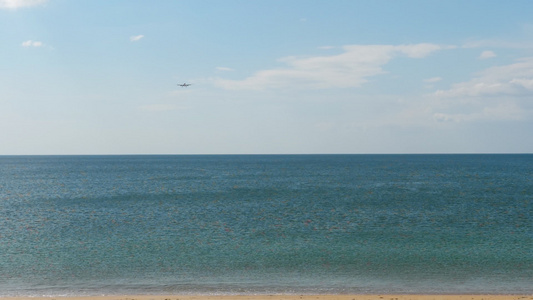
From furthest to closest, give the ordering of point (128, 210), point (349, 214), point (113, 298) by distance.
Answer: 1. point (128, 210)
2. point (349, 214)
3. point (113, 298)

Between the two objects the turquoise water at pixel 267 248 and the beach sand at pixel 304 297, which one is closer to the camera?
the beach sand at pixel 304 297

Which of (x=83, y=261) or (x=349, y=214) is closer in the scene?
(x=83, y=261)

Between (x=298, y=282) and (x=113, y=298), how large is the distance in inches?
422

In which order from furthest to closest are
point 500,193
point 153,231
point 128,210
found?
point 500,193 → point 128,210 → point 153,231

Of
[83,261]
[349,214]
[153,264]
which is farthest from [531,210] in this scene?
[83,261]

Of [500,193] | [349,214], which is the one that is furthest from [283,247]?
[500,193]

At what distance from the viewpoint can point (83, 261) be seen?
33.0 meters

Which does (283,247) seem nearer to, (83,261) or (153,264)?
(153,264)

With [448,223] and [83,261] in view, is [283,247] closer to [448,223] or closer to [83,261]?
[83,261]

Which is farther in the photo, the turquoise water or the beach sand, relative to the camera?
the turquoise water

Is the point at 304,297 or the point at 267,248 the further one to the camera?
the point at 267,248

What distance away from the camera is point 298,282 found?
27.6 m

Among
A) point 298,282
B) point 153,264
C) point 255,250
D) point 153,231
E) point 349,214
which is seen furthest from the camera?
point 349,214

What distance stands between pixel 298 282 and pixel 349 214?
98.2 ft
